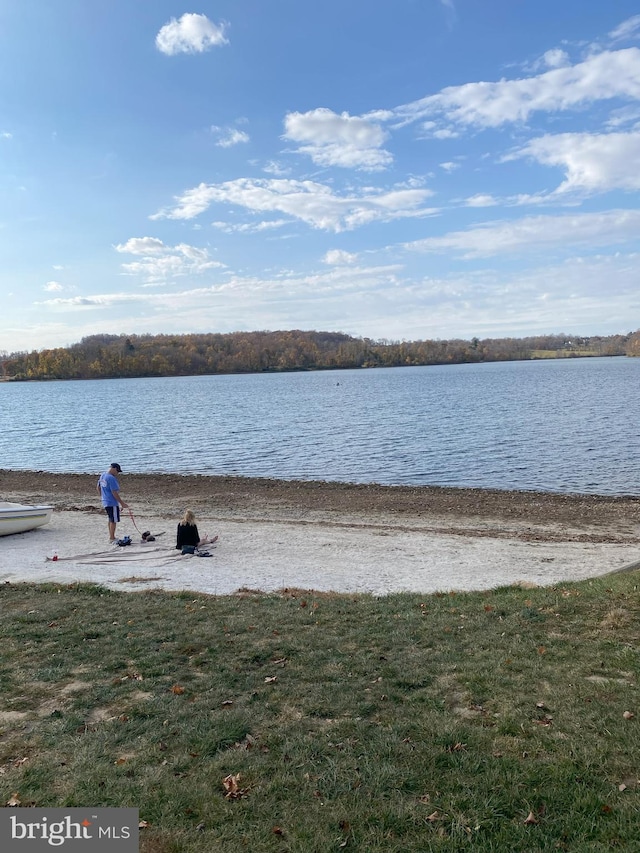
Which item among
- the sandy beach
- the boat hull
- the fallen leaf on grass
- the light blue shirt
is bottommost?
the sandy beach

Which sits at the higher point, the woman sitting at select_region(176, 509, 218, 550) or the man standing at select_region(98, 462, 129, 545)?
the man standing at select_region(98, 462, 129, 545)

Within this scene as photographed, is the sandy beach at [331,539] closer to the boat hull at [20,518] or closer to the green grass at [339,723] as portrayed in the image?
the boat hull at [20,518]

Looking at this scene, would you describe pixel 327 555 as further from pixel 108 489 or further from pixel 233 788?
pixel 233 788

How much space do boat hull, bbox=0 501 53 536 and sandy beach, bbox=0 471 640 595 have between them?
0.71 feet

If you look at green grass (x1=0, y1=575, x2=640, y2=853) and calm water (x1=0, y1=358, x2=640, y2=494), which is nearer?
green grass (x1=0, y1=575, x2=640, y2=853)

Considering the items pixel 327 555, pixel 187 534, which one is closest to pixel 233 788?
pixel 327 555

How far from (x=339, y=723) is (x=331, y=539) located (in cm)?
1074

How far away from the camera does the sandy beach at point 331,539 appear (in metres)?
12.2

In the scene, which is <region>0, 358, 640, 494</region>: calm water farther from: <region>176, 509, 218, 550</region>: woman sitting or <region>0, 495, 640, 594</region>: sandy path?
<region>176, 509, 218, 550</region>: woman sitting

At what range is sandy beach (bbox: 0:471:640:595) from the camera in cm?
1217

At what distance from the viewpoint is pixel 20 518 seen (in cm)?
1722

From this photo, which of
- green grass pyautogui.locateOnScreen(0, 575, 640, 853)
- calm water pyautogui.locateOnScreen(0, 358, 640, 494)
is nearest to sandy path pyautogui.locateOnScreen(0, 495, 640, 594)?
green grass pyautogui.locateOnScreen(0, 575, 640, 853)

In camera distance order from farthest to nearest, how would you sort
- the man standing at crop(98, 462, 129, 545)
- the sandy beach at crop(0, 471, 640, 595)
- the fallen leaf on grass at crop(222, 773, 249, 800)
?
the man standing at crop(98, 462, 129, 545)
the sandy beach at crop(0, 471, 640, 595)
the fallen leaf on grass at crop(222, 773, 249, 800)

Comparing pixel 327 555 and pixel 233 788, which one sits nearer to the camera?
pixel 233 788
